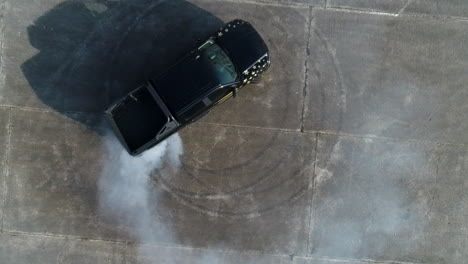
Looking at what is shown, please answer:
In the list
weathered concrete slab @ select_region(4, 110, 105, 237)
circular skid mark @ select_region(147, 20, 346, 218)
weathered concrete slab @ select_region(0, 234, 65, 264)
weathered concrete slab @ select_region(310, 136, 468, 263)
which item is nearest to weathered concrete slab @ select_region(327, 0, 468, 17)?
circular skid mark @ select_region(147, 20, 346, 218)

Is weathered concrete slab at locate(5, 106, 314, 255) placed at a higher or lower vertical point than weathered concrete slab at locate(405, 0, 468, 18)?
lower

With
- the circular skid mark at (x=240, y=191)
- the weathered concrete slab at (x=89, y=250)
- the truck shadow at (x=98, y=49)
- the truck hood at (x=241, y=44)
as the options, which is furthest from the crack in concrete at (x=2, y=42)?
the truck hood at (x=241, y=44)

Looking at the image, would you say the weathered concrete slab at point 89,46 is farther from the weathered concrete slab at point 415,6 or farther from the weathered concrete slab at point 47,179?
the weathered concrete slab at point 415,6

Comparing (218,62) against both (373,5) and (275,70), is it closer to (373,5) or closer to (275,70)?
(275,70)

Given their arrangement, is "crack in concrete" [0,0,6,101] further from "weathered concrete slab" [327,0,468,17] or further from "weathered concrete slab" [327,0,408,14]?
"weathered concrete slab" [327,0,468,17]

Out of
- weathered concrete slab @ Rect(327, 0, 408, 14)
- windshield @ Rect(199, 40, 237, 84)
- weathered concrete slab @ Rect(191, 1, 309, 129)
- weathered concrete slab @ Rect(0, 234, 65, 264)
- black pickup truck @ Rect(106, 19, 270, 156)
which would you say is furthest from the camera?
weathered concrete slab @ Rect(327, 0, 408, 14)

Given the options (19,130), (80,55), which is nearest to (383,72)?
(80,55)

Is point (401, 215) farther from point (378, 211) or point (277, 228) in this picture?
point (277, 228)

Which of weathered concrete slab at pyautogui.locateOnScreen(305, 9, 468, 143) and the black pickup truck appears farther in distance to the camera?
weathered concrete slab at pyautogui.locateOnScreen(305, 9, 468, 143)
